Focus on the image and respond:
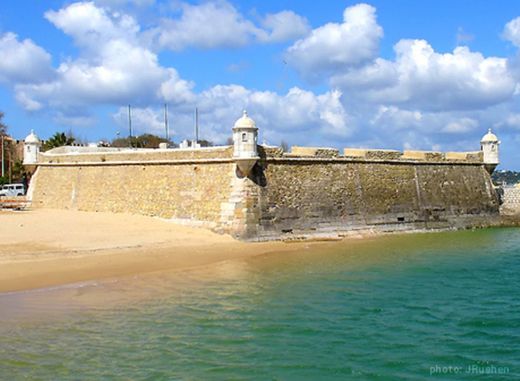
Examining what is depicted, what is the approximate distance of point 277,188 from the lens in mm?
21469

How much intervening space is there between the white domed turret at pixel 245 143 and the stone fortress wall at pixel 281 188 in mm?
463

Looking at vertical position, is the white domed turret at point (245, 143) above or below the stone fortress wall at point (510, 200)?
above

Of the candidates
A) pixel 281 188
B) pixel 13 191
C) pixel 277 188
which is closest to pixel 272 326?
pixel 277 188

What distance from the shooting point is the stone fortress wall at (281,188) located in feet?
68.8

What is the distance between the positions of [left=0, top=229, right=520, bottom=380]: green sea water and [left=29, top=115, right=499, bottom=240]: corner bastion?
5.23m

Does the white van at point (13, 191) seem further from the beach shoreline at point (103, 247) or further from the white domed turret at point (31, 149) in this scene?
the beach shoreline at point (103, 247)

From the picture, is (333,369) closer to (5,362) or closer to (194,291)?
(5,362)

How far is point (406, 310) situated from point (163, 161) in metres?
13.9

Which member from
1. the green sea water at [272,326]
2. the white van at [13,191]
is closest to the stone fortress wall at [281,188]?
the green sea water at [272,326]

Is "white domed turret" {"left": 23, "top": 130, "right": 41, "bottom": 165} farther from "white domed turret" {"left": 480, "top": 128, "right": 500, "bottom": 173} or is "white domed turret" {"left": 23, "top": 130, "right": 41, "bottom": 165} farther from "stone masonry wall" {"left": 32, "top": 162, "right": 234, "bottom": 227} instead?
"white domed turret" {"left": 480, "top": 128, "right": 500, "bottom": 173}

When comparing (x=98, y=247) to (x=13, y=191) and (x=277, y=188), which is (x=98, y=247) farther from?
(x=13, y=191)

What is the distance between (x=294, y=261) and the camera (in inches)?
671

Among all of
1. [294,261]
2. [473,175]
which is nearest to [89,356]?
[294,261]

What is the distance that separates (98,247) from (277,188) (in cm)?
694
